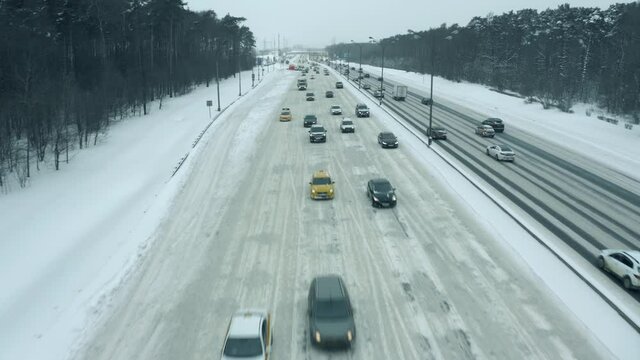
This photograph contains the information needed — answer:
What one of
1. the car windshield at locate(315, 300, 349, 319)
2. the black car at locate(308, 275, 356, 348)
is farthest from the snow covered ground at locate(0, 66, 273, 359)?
the car windshield at locate(315, 300, 349, 319)

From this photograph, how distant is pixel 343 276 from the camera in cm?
1938

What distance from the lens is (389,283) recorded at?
18.8 m

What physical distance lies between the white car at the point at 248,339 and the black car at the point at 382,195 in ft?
45.6

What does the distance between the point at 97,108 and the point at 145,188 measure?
65.6 feet

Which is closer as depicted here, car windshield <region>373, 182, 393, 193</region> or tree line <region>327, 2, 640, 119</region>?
car windshield <region>373, 182, 393, 193</region>

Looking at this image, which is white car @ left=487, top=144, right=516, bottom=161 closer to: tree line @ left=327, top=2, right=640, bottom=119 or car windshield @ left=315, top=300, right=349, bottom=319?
tree line @ left=327, top=2, right=640, bottom=119

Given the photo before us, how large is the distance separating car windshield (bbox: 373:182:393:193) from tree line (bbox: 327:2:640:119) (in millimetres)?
25063

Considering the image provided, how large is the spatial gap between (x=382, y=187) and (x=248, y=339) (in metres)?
16.1

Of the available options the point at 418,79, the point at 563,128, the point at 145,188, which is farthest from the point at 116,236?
the point at 418,79

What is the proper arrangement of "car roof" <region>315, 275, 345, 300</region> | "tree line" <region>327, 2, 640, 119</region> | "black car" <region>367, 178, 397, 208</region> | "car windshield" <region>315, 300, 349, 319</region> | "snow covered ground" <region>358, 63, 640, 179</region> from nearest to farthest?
1. "car windshield" <region>315, 300, 349, 319</region>
2. "car roof" <region>315, 275, 345, 300</region>
3. "black car" <region>367, 178, 397, 208</region>
4. "snow covered ground" <region>358, 63, 640, 179</region>
5. "tree line" <region>327, 2, 640, 119</region>

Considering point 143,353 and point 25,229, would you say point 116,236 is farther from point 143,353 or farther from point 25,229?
point 143,353

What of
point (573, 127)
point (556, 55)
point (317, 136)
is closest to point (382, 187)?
point (317, 136)

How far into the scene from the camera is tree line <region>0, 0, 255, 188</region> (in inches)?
1433

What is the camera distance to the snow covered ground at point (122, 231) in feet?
52.1
